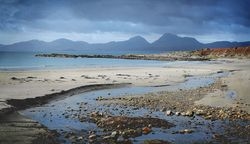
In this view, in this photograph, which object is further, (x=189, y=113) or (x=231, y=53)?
(x=231, y=53)

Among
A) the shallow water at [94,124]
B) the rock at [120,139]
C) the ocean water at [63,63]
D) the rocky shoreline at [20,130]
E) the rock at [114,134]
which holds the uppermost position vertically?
the rocky shoreline at [20,130]

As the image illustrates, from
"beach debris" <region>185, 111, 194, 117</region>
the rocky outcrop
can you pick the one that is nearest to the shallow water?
"beach debris" <region>185, 111, 194, 117</region>

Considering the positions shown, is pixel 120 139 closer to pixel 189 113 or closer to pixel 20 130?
pixel 20 130

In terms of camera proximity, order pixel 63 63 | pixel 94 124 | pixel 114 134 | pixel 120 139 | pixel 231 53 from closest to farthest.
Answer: pixel 120 139
pixel 114 134
pixel 94 124
pixel 63 63
pixel 231 53

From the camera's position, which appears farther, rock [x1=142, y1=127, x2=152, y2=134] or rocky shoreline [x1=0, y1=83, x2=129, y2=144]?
rock [x1=142, y1=127, x2=152, y2=134]

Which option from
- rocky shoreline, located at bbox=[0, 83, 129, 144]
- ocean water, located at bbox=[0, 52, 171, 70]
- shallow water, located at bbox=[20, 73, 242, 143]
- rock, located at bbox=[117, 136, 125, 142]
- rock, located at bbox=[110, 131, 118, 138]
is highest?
rocky shoreline, located at bbox=[0, 83, 129, 144]

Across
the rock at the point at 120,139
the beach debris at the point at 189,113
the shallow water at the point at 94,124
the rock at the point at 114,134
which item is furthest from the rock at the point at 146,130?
the beach debris at the point at 189,113

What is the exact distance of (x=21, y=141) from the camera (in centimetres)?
1148

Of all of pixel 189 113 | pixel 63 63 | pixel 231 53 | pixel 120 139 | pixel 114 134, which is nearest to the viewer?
pixel 120 139

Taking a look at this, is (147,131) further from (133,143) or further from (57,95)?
(57,95)

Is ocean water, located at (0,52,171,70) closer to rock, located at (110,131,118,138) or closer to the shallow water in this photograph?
the shallow water

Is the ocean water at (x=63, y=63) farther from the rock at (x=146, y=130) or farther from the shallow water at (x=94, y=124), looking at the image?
the rock at (x=146, y=130)

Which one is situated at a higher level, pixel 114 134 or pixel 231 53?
pixel 231 53

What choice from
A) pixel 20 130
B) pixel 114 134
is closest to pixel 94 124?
pixel 114 134
